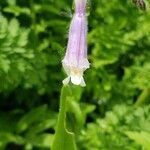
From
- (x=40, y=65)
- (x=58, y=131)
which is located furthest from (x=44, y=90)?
(x=58, y=131)

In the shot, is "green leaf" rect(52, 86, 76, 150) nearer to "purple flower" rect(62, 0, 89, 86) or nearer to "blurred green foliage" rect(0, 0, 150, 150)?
"purple flower" rect(62, 0, 89, 86)

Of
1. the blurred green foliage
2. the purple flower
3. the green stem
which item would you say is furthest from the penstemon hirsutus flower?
the green stem

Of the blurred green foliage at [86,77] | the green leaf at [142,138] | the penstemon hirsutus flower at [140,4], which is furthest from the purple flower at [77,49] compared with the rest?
the blurred green foliage at [86,77]

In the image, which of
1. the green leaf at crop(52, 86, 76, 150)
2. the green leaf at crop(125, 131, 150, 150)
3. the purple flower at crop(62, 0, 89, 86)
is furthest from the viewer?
the green leaf at crop(125, 131, 150, 150)

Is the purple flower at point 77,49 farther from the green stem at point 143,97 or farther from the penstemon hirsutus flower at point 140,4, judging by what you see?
the green stem at point 143,97

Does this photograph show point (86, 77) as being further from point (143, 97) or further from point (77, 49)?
point (77, 49)

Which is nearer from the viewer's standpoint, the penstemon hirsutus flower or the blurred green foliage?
the penstemon hirsutus flower

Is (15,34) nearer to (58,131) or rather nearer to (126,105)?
(126,105)
